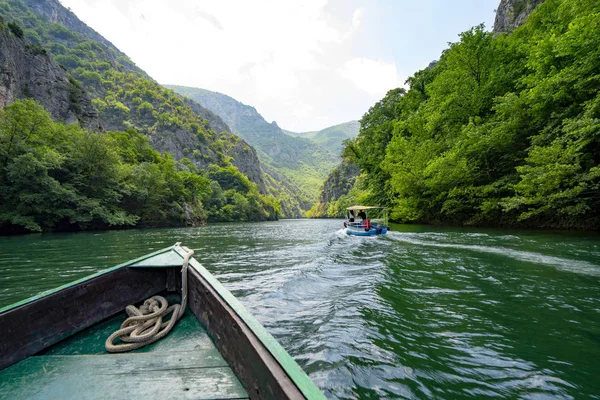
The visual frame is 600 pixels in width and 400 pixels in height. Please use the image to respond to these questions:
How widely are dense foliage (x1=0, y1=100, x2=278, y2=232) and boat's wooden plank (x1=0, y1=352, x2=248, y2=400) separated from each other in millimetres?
25609

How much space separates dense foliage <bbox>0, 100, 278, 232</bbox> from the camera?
2056 centimetres

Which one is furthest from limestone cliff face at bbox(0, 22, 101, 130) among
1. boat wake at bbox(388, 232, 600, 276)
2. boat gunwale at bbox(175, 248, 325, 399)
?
boat wake at bbox(388, 232, 600, 276)

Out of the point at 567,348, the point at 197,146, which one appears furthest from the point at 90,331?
the point at 197,146

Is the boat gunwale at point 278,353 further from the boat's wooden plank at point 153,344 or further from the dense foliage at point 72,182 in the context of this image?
the dense foliage at point 72,182

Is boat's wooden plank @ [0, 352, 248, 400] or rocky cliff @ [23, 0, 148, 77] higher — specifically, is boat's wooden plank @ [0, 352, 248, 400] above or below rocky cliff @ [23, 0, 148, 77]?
below

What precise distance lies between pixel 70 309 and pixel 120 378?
1381 millimetres

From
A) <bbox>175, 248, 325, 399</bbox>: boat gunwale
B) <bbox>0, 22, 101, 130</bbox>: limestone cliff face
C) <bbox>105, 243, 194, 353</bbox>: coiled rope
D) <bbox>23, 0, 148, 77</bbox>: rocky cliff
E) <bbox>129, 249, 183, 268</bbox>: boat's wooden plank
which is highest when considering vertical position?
<bbox>23, 0, 148, 77</bbox>: rocky cliff

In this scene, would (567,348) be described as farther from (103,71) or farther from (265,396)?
(103,71)

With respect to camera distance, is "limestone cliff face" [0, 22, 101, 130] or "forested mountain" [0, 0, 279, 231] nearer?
"forested mountain" [0, 0, 279, 231]

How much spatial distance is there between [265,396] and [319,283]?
17.1ft

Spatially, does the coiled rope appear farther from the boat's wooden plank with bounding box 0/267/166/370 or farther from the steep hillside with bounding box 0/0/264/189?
the steep hillside with bounding box 0/0/264/189

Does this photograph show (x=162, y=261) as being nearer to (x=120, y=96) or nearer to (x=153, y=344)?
(x=153, y=344)

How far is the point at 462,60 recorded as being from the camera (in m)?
21.5

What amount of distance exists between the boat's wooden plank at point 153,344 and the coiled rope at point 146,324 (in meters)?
0.08
